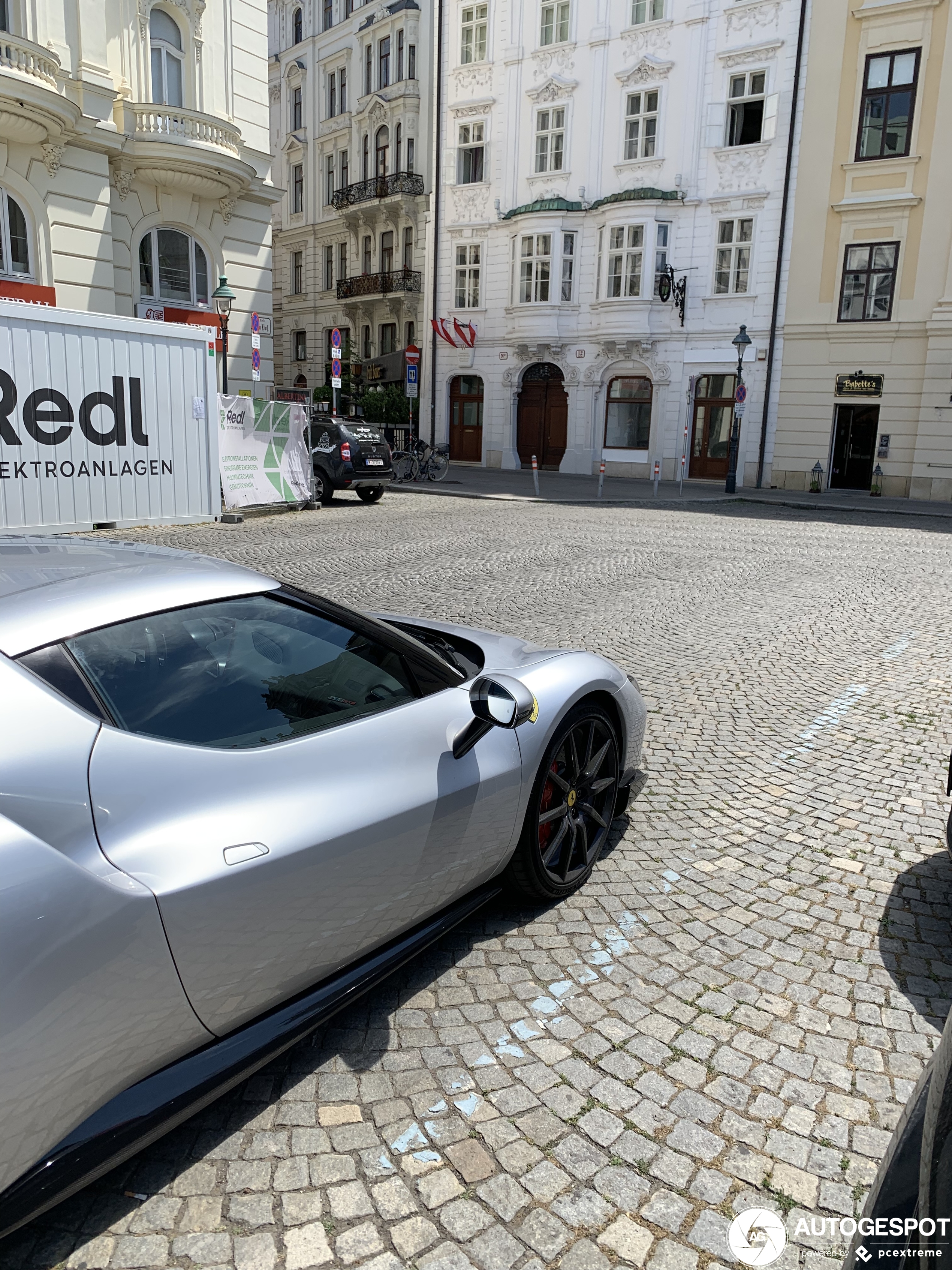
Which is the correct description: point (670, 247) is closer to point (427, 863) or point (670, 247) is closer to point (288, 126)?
point (288, 126)

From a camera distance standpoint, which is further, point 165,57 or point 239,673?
point 165,57

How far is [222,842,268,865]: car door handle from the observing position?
2.03m

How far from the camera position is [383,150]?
3975cm

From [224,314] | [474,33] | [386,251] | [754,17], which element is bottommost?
[224,314]

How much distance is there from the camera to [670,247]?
30984mm

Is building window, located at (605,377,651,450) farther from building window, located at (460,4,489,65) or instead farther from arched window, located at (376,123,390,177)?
arched window, located at (376,123,390,177)

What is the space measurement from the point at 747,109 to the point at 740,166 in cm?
190

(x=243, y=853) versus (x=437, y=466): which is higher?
(x=243, y=853)

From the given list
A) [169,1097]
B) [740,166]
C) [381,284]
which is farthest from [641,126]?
[169,1097]

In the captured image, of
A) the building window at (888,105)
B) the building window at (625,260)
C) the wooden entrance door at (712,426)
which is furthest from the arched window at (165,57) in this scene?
the building window at (888,105)

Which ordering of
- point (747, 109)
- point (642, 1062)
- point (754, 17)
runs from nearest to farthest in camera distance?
point (642, 1062) < point (754, 17) < point (747, 109)

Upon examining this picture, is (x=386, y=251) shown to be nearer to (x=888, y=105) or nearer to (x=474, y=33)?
(x=474, y=33)

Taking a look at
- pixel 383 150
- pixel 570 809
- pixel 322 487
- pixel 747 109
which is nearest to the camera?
pixel 570 809

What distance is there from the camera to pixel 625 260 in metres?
31.6
